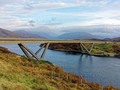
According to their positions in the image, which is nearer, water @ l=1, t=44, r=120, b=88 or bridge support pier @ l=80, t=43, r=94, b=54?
water @ l=1, t=44, r=120, b=88

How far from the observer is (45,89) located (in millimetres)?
28750

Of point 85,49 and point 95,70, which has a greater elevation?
point 85,49

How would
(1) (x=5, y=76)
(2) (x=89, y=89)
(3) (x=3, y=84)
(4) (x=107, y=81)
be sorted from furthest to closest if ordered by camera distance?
(4) (x=107, y=81) < (2) (x=89, y=89) < (1) (x=5, y=76) < (3) (x=3, y=84)

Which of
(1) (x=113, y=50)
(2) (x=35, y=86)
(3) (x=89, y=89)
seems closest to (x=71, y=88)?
(3) (x=89, y=89)

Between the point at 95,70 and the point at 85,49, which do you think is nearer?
Answer: the point at 95,70

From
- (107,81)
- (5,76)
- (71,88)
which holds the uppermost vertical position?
(5,76)

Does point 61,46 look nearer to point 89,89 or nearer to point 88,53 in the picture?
point 88,53

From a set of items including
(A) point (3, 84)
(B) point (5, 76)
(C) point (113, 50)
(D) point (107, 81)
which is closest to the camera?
(A) point (3, 84)

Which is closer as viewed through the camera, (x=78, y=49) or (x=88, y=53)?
(x=88, y=53)

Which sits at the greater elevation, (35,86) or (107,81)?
(35,86)

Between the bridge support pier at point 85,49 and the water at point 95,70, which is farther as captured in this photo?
the bridge support pier at point 85,49

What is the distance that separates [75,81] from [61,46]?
150 meters

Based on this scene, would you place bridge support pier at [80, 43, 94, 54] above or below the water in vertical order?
above

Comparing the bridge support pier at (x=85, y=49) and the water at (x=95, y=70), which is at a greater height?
the bridge support pier at (x=85, y=49)
